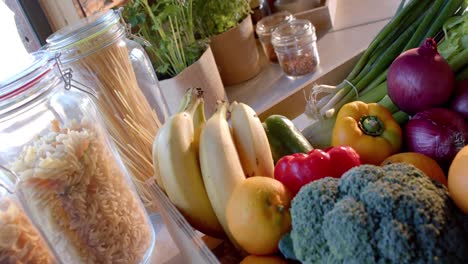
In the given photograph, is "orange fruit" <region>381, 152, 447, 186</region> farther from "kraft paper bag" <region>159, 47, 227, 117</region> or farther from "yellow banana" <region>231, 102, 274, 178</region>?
"kraft paper bag" <region>159, 47, 227, 117</region>

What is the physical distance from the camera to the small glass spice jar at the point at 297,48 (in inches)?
38.9

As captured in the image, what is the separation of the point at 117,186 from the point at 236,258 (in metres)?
0.18

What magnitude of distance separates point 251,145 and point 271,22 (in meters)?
0.72

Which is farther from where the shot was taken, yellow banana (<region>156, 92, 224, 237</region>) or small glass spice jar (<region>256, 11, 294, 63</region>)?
small glass spice jar (<region>256, 11, 294, 63</region>)

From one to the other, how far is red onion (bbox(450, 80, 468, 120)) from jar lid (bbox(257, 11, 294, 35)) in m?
0.66

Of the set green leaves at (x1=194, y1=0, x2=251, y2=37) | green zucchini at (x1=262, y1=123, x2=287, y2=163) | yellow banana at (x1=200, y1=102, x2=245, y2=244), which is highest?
green leaves at (x1=194, y1=0, x2=251, y2=37)

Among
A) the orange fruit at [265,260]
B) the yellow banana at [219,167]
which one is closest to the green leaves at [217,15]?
the yellow banana at [219,167]

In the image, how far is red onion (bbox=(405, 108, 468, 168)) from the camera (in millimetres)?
459

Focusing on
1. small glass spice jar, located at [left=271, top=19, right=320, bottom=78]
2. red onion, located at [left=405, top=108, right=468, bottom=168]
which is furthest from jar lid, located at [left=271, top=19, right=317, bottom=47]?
red onion, located at [left=405, top=108, right=468, bottom=168]

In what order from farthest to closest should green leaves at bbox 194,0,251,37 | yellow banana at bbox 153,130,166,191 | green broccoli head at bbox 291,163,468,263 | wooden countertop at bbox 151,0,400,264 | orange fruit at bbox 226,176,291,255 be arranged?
green leaves at bbox 194,0,251,37
wooden countertop at bbox 151,0,400,264
yellow banana at bbox 153,130,166,191
orange fruit at bbox 226,176,291,255
green broccoli head at bbox 291,163,468,263

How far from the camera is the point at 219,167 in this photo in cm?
46

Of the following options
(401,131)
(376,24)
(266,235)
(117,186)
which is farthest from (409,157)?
(376,24)

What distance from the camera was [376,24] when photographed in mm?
A: 1137

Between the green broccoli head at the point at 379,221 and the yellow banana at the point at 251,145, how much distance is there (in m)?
0.13
